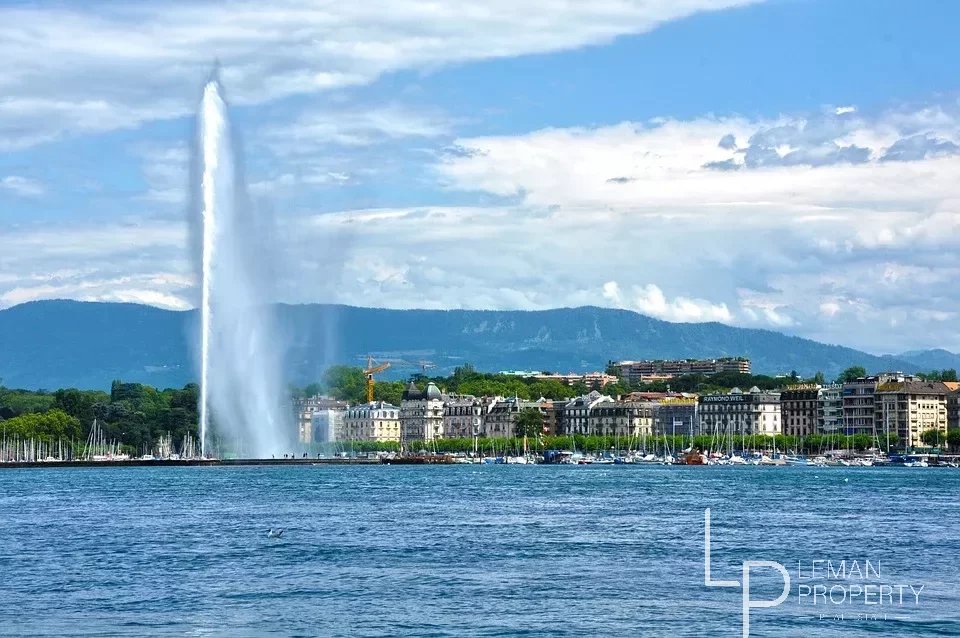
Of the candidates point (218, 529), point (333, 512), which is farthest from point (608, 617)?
point (333, 512)

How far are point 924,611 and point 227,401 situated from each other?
264ft

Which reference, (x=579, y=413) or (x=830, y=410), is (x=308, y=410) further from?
(x=830, y=410)

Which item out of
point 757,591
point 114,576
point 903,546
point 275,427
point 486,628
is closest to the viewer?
point 486,628

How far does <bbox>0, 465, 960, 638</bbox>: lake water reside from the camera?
27.3 metres

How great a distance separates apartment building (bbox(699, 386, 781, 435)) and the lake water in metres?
111

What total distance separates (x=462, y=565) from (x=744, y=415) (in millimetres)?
147261

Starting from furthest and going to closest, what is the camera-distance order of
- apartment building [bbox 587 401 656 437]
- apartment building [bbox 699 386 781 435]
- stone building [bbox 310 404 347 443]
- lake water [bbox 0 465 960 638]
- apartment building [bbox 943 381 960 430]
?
stone building [bbox 310 404 347 443], apartment building [bbox 587 401 656 437], apartment building [bbox 699 386 781 435], apartment building [bbox 943 381 960 430], lake water [bbox 0 465 960 638]

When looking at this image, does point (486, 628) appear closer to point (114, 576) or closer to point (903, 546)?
point (114, 576)

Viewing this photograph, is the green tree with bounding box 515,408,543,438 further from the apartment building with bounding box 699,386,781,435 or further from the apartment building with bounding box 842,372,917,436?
the apartment building with bounding box 842,372,917,436

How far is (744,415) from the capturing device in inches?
7092

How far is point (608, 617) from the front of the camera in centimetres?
2767

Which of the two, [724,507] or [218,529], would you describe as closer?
[218,529]

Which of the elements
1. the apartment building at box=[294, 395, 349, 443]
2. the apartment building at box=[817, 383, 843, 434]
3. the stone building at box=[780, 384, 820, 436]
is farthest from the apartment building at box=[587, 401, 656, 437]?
the apartment building at box=[294, 395, 349, 443]

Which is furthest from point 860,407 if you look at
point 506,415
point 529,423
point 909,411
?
point 506,415
